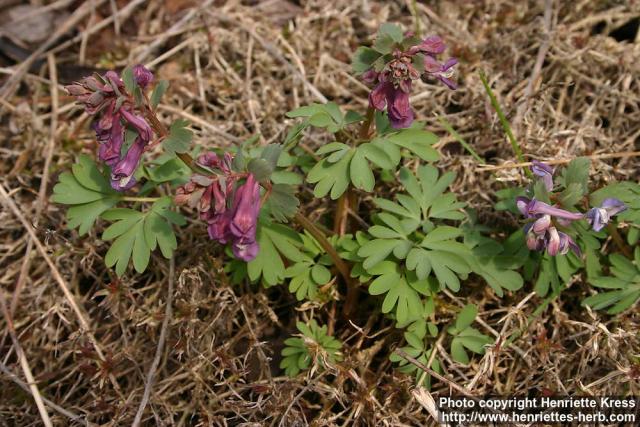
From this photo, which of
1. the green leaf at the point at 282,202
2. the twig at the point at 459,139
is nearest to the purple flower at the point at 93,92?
the green leaf at the point at 282,202

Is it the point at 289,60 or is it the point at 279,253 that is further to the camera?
the point at 289,60

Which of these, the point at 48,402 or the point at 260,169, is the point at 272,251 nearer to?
the point at 260,169

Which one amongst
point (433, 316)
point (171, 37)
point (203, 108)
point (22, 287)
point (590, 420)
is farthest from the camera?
point (171, 37)

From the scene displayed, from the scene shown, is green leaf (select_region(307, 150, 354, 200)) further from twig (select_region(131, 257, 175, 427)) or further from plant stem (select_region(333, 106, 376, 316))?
twig (select_region(131, 257, 175, 427))

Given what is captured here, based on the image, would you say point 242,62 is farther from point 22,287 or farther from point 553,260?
point 553,260

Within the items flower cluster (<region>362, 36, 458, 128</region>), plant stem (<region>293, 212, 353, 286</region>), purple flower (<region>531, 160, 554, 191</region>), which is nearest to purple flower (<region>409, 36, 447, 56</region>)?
flower cluster (<region>362, 36, 458, 128</region>)

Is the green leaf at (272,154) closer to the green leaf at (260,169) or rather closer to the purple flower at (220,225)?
the green leaf at (260,169)

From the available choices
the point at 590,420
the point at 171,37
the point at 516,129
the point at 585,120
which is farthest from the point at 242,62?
the point at 590,420
